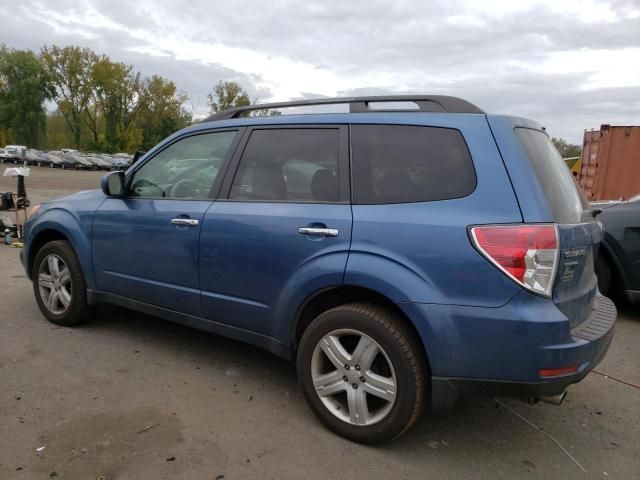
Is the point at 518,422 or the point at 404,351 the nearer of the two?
the point at 404,351

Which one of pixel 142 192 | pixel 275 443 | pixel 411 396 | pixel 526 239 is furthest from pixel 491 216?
pixel 142 192

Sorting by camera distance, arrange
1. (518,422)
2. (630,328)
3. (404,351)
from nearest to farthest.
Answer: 1. (404,351)
2. (518,422)
3. (630,328)

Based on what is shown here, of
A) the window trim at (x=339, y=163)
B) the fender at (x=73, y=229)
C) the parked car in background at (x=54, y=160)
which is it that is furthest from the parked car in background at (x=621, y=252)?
the parked car in background at (x=54, y=160)

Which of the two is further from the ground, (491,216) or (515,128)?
(515,128)

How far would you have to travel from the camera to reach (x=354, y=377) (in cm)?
277

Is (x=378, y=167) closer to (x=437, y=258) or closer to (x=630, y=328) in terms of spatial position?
(x=437, y=258)

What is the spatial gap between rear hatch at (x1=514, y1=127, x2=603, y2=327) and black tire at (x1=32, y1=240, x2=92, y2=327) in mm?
3479

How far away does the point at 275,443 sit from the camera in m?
2.80

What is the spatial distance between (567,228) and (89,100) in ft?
250

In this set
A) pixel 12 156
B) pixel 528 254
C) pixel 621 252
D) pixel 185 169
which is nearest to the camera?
pixel 528 254

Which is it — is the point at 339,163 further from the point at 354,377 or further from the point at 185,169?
the point at 185,169

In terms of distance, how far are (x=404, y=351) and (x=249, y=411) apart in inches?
44.4

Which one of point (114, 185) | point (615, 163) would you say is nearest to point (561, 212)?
point (114, 185)

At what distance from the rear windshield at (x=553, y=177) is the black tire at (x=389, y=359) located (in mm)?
932
